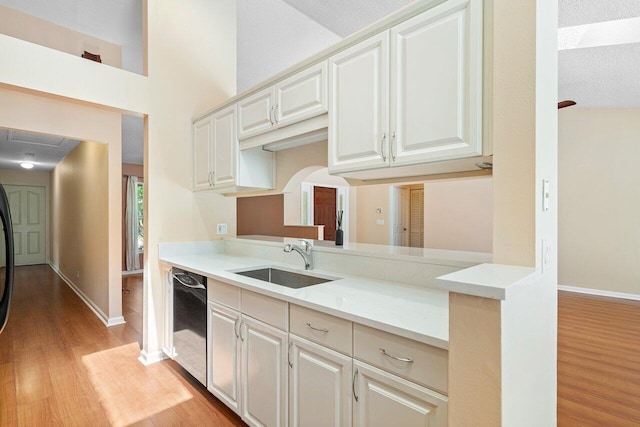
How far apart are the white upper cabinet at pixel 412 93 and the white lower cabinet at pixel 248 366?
97 cm

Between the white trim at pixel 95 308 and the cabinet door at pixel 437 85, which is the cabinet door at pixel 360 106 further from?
the white trim at pixel 95 308

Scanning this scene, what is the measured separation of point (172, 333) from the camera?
2564 millimetres

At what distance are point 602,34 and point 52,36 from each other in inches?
209

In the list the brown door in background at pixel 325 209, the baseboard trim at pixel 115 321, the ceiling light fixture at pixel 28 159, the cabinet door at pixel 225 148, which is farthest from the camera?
the brown door in background at pixel 325 209

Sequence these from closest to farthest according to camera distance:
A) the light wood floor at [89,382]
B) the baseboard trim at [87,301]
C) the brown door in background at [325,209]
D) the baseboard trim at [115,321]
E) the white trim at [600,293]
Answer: the light wood floor at [89,382], the baseboard trim at [115,321], the baseboard trim at [87,301], the white trim at [600,293], the brown door in background at [325,209]

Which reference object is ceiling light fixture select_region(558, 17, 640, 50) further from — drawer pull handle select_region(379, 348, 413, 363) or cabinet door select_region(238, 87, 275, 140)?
drawer pull handle select_region(379, 348, 413, 363)

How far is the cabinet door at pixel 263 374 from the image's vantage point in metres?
1.55

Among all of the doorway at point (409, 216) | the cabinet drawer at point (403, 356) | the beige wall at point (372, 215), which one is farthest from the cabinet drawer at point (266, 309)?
the doorway at point (409, 216)

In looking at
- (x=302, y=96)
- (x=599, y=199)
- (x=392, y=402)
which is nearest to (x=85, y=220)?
(x=302, y=96)

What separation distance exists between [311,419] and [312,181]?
5.86 meters

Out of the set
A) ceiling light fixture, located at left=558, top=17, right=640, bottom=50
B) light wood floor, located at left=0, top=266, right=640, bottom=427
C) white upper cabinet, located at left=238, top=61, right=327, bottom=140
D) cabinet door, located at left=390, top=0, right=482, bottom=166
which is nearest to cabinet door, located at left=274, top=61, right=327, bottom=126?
white upper cabinet, located at left=238, top=61, right=327, bottom=140

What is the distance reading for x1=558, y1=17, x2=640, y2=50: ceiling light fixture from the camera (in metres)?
2.83

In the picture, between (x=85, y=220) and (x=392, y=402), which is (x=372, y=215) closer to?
(x=85, y=220)

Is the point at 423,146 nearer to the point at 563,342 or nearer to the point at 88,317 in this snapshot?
the point at 563,342
